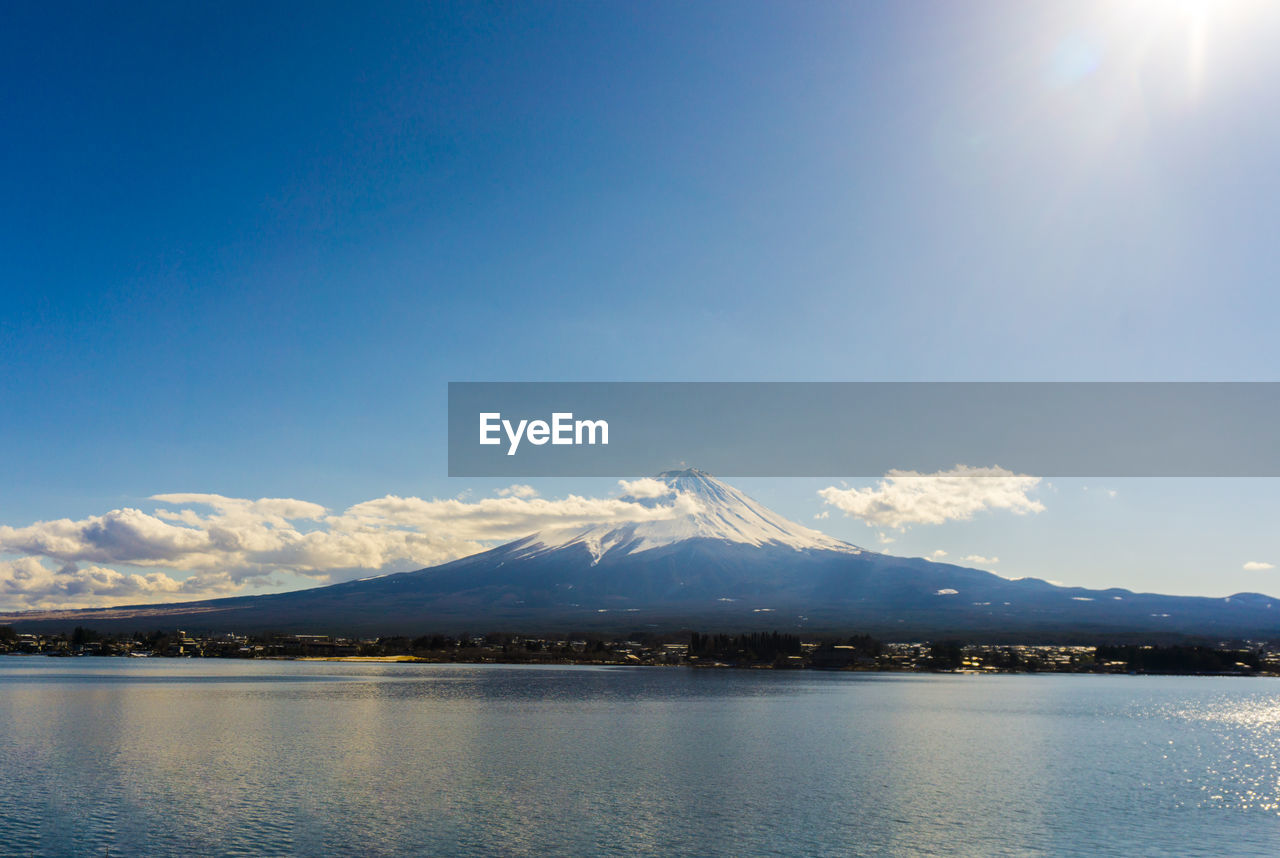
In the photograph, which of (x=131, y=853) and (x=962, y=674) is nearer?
(x=131, y=853)

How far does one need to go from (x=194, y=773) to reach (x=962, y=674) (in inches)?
6273

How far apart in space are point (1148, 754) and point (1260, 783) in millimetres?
10462

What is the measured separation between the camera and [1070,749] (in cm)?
6128

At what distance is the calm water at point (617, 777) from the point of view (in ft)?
111

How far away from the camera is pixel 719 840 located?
3378 cm

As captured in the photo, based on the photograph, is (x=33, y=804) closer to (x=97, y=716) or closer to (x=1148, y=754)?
(x=97, y=716)

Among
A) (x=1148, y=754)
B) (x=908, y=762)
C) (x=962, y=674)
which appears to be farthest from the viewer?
(x=962, y=674)

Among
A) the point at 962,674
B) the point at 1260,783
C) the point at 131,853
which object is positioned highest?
the point at 131,853

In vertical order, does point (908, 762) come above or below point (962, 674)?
above

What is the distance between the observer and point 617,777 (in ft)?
151

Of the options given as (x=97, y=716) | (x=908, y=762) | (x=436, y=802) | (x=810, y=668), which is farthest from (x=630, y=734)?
(x=810, y=668)

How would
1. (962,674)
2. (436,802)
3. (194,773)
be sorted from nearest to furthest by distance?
(436,802) < (194,773) < (962,674)

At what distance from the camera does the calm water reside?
33.8 meters

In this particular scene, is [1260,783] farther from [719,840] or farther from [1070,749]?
[719,840]
